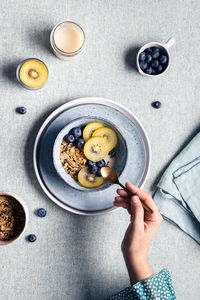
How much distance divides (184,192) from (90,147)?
442 millimetres

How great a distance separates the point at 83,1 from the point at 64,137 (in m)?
0.57

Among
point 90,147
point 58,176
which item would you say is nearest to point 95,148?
point 90,147

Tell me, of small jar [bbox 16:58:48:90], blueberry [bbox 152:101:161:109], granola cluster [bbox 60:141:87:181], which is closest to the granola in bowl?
granola cluster [bbox 60:141:87:181]

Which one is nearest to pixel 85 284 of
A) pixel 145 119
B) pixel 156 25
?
pixel 145 119

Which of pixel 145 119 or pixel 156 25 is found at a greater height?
pixel 156 25

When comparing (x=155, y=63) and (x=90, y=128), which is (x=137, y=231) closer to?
(x=90, y=128)

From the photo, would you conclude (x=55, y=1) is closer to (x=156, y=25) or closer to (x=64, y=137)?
(x=156, y=25)

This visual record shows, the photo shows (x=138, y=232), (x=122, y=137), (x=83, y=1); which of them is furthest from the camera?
(x=83, y=1)

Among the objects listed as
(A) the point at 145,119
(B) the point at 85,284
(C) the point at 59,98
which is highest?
(A) the point at 145,119

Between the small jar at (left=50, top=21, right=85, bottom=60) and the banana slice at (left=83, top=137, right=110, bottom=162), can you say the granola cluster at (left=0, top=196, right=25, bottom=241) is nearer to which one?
the banana slice at (left=83, top=137, right=110, bottom=162)

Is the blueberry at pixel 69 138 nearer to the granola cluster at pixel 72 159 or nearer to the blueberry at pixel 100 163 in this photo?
the granola cluster at pixel 72 159

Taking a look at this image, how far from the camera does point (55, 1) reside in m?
1.19

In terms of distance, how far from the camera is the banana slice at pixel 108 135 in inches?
43.6

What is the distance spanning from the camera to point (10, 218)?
1.11 meters
